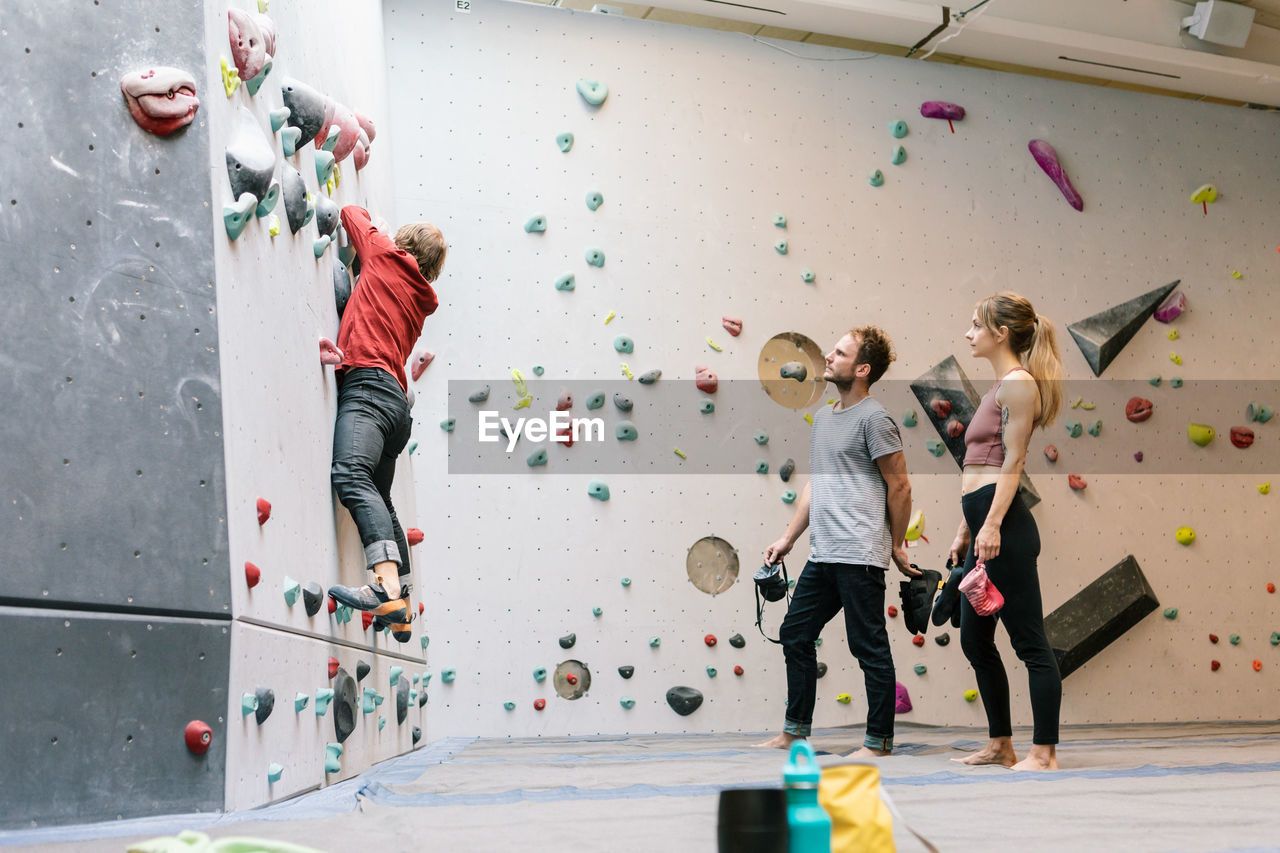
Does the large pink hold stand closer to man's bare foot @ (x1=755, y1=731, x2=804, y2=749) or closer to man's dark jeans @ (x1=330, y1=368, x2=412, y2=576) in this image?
man's bare foot @ (x1=755, y1=731, x2=804, y2=749)

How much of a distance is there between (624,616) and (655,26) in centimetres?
240

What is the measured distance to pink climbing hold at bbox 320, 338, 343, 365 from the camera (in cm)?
237

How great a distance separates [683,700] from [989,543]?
1.88 metres

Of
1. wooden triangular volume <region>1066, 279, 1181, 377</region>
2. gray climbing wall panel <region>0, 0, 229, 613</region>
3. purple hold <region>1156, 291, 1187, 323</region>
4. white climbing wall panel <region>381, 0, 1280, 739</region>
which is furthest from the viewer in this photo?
purple hold <region>1156, 291, 1187, 323</region>

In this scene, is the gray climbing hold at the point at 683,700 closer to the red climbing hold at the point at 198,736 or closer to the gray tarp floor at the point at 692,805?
the gray tarp floor at the point at 692,805

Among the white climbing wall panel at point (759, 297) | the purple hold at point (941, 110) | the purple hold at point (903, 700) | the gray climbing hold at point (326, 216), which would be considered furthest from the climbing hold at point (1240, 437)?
the gray climbing hold at point (326, 216)

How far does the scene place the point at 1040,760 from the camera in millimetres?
2375

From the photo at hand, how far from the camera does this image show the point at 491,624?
3934 mm

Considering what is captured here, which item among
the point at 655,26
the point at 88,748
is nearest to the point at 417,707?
the point at 88,748

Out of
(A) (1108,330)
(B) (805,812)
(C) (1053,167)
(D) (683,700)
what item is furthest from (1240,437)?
(B) (805,812)

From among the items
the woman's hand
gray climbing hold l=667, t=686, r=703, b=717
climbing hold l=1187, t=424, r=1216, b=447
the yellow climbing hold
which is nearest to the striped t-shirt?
the woman's hand

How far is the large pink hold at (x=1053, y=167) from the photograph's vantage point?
4910mm

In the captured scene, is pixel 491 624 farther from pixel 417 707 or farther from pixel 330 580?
pixel 330 580

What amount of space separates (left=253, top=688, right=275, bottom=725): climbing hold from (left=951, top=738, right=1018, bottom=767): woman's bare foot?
5.11ft
